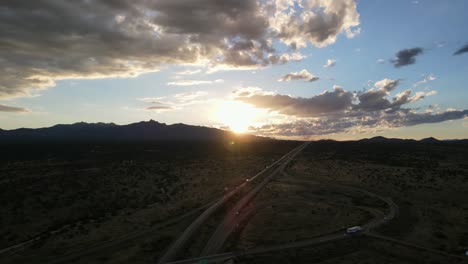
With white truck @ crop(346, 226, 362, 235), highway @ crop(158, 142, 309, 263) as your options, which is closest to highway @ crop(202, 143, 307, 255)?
highway @ crop(158, 142, 309, 263)

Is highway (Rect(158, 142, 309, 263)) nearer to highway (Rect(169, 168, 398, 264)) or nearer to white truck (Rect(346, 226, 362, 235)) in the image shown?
highway (Rect(169, 168, 398, 264))

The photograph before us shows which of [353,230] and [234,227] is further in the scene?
[234,227]

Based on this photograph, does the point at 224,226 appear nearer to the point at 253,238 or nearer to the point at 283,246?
the point at 253,238

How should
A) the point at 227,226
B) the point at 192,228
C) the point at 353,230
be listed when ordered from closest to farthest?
the point at 353,230 → the point at 192,228 → the point at 227,226

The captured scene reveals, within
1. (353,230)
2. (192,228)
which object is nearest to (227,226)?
(192,228)

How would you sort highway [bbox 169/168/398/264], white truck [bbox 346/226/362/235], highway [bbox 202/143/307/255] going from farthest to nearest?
white truck [bbox 346/226/362/235], highway [bbox 202/143/307/255], highway [bbox 169/168/398/264]

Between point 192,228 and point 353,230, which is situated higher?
point 353,230

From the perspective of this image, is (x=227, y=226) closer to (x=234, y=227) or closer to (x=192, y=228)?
(x=234, y=227)

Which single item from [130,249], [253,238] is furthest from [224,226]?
[130,249]

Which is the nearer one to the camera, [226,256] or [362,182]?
[226,256]

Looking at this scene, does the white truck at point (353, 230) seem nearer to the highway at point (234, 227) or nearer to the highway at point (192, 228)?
the highway at point (234, 227)

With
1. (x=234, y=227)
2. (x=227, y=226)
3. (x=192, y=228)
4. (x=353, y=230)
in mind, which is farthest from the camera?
(x=227, y=226)
